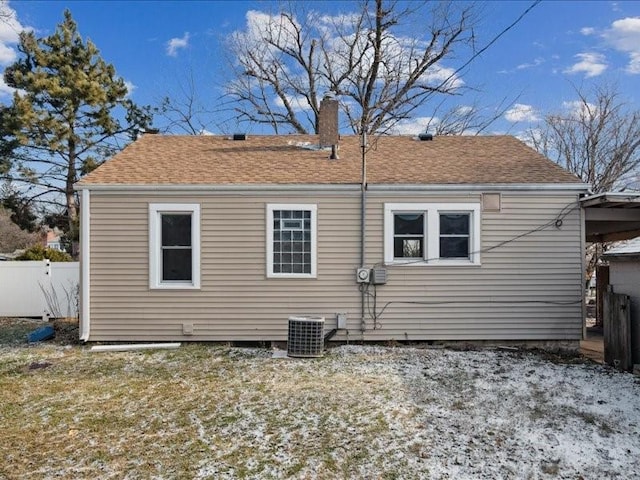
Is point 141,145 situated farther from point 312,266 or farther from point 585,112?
point 585,112

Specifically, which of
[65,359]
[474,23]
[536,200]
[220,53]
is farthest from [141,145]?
[474,23]

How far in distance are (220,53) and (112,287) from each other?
51.7 ft

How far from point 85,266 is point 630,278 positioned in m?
8.76

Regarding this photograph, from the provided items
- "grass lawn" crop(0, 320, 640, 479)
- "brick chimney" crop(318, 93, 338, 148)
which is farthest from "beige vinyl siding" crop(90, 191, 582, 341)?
"brick chimney" crop(318, 93, 338, 148)

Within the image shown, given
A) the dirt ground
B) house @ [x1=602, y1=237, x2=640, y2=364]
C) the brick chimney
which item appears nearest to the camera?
house @ [x1=602, y1=237, x2=640, y2=364]

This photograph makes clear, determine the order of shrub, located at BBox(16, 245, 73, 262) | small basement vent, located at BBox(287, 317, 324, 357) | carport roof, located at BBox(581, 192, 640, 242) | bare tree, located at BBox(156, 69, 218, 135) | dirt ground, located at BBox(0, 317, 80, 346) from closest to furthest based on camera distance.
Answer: carport roof, located at BBox(581, 192, 640, 242) < small basement vent, located at BBox(287, 317, 324, 357) < dirt ground, located at BBox(0, 317, 80, 346) < shrub, located at BBox(16, 245, 73, 262) < bare tree, located at BBox(156, 69, 218, 135)

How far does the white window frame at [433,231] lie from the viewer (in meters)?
→ 7.75

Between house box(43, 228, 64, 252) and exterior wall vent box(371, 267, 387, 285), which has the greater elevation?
house box(43, 228, 64, 252)

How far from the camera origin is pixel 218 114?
20.3 m

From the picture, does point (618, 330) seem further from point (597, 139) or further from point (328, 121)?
point (597, 139)

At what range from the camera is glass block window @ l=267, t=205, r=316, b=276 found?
777 cm

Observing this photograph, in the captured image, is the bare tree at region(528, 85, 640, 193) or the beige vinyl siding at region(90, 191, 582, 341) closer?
the beige vinyl siding at region(90, 191, 582, 341)

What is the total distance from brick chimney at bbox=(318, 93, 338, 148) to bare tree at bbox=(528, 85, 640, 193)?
42.2 feet

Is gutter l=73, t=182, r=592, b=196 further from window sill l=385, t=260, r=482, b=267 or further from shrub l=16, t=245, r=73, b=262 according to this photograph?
shrub l=16, t=245, r=73, b=262
